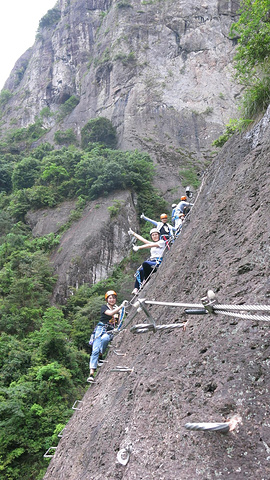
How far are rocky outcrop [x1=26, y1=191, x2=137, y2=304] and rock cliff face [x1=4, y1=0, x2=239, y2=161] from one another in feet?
30.6

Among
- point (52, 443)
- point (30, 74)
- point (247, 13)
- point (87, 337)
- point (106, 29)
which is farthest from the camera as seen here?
point (30, 74)

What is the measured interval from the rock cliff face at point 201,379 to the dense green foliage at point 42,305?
203 inches

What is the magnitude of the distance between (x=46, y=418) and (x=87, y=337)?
4800 millimetres

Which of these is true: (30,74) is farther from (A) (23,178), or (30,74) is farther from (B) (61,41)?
(A) (23,178)

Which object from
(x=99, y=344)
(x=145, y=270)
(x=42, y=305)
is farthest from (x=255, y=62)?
(x=42, y=305)

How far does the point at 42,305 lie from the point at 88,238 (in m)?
6.24

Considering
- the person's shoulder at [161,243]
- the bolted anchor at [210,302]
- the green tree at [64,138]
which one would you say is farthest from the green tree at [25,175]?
the bolted anchor at [210,302]

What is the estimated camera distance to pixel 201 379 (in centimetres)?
213

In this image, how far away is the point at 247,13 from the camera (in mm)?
5895

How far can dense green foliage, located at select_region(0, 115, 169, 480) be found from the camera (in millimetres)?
8852

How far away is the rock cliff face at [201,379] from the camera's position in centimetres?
167

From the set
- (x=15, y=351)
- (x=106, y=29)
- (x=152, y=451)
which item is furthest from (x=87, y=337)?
(x=106, y=29)

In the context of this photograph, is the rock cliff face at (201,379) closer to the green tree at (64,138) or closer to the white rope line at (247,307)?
the white rope line at (247,307)

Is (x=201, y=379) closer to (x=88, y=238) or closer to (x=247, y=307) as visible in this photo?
(x=247, y=307)
